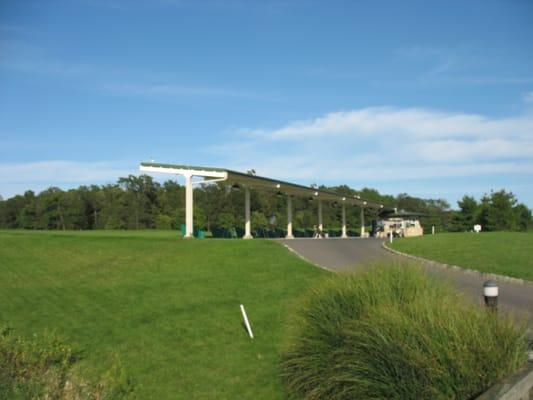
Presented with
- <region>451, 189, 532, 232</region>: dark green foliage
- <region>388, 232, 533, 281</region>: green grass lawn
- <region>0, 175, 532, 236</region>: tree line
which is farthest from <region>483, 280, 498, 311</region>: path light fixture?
<region>451, 189, 532, 232</region>: dark green foliage

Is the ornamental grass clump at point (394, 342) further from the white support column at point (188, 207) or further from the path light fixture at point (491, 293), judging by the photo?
the white support column at point (188, 207)

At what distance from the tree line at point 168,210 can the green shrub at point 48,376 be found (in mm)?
48026

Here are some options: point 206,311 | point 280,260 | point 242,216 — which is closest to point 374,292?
point 206,311

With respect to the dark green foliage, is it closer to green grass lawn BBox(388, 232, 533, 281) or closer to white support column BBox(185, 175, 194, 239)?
green grass lawn BBox(388, 232, 533, 281)

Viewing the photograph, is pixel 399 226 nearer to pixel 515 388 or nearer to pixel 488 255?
pixel 488 255

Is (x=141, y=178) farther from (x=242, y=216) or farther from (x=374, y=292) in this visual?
(x=374, y=292)

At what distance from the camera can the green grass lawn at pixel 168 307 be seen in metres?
8.02

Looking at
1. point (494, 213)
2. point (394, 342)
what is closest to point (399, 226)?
point (494, 213)

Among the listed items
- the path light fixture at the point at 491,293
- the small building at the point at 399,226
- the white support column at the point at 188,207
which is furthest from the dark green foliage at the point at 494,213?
the path light fixture at the point at 491,293

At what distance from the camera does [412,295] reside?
6.21 m

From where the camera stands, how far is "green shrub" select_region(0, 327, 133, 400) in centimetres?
703

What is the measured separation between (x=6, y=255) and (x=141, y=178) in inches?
2398

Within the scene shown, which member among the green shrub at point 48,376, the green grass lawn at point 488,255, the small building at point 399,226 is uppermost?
the small building at point 399,226

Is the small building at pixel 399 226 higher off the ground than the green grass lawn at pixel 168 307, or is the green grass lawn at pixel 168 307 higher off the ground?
the small building at pixel 399 226
